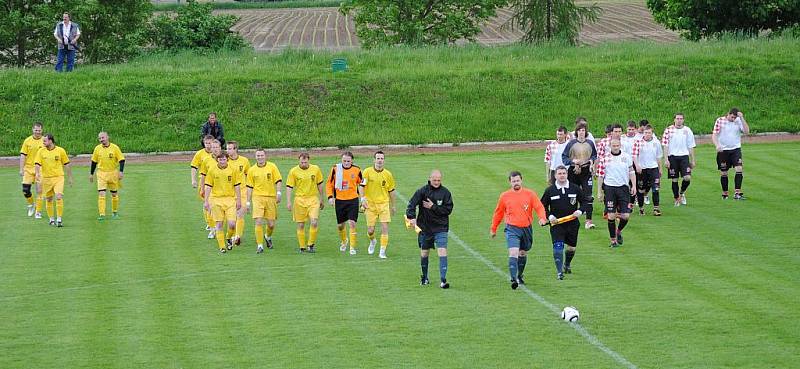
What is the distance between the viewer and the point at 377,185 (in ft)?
76.0

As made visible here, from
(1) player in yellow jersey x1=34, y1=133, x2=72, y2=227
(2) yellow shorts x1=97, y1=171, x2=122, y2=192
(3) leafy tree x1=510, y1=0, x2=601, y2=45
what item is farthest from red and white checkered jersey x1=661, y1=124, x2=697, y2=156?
(3) leafy tree x1=510, y1=0, x2=601, y2=45

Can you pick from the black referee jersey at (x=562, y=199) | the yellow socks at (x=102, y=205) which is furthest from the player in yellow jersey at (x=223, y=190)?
Result: the black referee jersey at (x=562, y=199)

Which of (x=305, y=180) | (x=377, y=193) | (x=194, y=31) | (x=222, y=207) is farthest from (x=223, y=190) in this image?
(x=194, y=31)

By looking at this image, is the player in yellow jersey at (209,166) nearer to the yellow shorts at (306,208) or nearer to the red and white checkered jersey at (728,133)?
the yellow shorts at (306,208)

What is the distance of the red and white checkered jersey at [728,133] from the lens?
29531 millimetres

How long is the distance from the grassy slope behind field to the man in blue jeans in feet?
2.10

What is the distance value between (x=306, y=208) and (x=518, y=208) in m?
5.41

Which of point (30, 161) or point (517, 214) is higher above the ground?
point (30, 161)

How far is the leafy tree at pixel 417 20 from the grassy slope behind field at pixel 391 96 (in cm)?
801

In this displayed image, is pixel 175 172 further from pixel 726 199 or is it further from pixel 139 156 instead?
pixel 726 199

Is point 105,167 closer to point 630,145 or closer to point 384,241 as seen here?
point 384,241

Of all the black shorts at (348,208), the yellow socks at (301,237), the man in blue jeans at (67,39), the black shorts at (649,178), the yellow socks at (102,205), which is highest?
the man in blue jeans at (67,39)

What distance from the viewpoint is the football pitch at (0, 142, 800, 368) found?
1672cm

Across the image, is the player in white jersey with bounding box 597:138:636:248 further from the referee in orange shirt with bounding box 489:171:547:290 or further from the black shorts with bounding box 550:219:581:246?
the referee in orange shirt with bounding box 489:171:547:290
